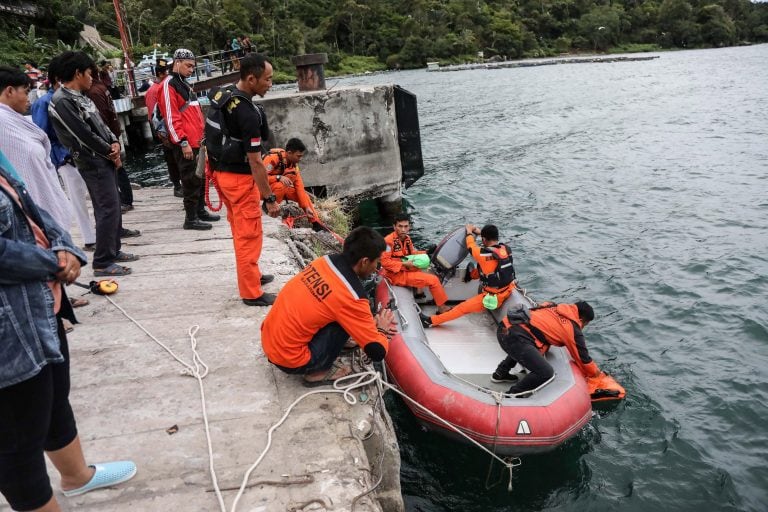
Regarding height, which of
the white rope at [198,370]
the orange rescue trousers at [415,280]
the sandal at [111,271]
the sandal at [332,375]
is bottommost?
the orange rescue trousers at [415,280]

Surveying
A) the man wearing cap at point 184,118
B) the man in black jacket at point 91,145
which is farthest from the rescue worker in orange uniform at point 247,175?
the man wearing cap at point 184,118

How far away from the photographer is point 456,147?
843 inches

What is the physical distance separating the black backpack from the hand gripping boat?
2.65 metres

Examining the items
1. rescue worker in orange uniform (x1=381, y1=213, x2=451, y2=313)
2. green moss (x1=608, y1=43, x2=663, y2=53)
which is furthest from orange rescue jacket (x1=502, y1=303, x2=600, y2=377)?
green moss (x1=608, y1=43, x2=663, y2=53)

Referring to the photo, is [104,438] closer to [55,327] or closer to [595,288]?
[55,327]

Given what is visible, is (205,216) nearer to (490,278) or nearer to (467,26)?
(490,278)

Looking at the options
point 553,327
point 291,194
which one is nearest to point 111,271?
point 291,194

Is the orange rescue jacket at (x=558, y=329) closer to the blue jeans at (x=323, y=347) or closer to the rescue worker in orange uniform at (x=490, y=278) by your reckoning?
the rescue worker in orange uniform at (x=490, y=278)

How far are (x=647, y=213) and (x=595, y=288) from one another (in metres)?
4.71

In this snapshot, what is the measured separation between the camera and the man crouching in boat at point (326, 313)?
11.2ft

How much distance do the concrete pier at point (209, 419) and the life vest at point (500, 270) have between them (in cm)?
296

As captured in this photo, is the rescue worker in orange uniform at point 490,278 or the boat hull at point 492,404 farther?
the rescue worker in orange uniform at point 490,278

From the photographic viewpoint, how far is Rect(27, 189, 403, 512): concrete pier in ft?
9.09

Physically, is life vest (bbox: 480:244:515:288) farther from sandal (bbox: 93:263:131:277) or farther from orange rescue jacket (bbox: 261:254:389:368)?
sandal (bbox: 93:263:131:277)
